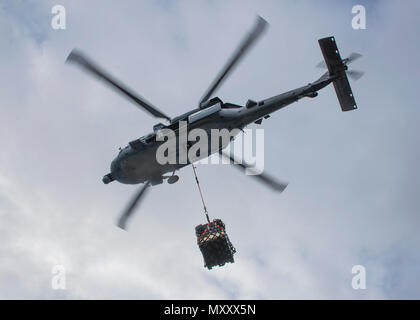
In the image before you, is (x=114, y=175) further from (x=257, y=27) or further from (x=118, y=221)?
(x=257, y=27)

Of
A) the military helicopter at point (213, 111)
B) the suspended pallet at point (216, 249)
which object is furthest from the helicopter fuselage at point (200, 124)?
the suspended pallet at point (216, 249)

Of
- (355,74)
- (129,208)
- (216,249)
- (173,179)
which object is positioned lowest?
(216,249)

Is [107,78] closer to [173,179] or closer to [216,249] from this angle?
[173,179]

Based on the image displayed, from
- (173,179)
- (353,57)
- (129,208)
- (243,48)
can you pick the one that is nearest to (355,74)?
(353,57)

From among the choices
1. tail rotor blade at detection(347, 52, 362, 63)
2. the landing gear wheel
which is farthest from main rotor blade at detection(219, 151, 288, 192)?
tail rotor blade at detection(347, 52, 362, 63)

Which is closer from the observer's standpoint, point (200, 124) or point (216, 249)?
point (216, 249)

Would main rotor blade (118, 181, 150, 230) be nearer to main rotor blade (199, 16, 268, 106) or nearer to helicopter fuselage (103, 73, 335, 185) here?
helicopter fuselage (103, 73, 335, 185)

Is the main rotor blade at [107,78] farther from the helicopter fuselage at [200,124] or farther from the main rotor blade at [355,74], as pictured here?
the main rotor blade at [355,74]
